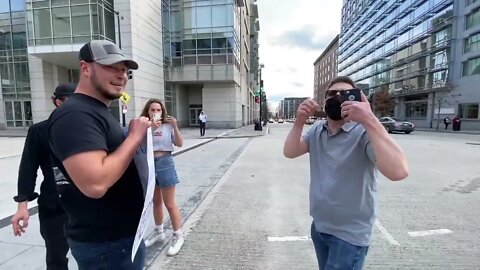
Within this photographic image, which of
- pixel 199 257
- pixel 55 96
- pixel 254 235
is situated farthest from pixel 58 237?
pixel 254 235

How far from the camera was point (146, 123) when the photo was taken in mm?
1543

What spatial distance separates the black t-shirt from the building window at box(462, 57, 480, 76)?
138 ft

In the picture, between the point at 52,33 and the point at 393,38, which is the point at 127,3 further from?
the point at 393,38

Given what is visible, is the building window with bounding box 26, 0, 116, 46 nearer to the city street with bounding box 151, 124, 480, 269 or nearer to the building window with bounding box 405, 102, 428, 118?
the city street with bounding box 151, 124, 480, 269

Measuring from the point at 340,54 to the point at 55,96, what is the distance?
93961mm

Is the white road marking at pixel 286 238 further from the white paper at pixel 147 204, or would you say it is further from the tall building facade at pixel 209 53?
the tall building facade at pixel 209 53

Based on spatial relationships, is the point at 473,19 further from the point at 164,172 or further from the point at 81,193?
the point at 81,193

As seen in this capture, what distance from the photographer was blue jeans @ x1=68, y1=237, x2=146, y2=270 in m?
1.60

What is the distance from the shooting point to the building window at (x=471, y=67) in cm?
3315

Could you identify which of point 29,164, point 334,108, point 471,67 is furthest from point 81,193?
point 471,67

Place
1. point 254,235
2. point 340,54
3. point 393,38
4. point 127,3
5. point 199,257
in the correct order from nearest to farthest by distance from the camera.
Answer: point 199,257
point 254,235
point 127,3
point 393,38
point 340,54

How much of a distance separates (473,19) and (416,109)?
1453 cm

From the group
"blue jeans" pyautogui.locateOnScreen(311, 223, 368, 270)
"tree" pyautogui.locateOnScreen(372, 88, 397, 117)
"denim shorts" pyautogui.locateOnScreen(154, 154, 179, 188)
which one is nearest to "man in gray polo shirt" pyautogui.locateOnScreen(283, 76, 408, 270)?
"blue jeans" pyautogui.locateOnScreen(311, 223, 368, 270)

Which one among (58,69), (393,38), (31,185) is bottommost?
(31,185)
